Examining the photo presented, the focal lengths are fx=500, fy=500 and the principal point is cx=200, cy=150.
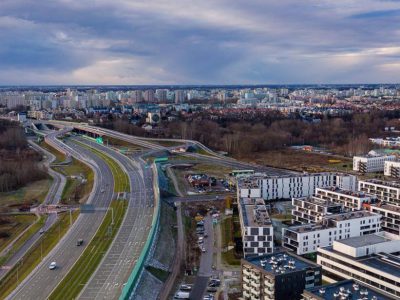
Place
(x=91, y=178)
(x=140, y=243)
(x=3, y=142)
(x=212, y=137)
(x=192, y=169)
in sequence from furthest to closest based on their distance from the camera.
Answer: (x=212, y=137) < (x=3, y=142) < (x=192, y=169) < (x=91, y=178) < (x=140, y=243)

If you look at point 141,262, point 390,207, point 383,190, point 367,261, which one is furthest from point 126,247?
point 383,190

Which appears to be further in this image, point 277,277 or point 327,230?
point 327,230

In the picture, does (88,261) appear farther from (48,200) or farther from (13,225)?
(48,200)

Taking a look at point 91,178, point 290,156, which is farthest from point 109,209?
point 290,156

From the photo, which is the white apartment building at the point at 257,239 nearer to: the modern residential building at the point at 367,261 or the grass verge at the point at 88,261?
the modern residential building at the point at 367,261

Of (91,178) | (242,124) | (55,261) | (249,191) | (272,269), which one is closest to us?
(272,269)

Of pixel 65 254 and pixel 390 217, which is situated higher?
pixel 390 217

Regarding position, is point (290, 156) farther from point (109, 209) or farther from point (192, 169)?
point (109, 209)
